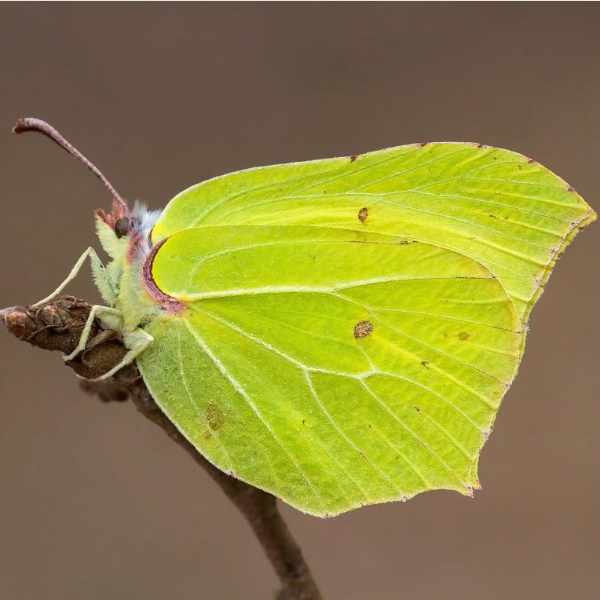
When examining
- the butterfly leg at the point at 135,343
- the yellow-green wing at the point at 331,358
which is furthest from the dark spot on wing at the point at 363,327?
the butterfly leg at the point at 135,343

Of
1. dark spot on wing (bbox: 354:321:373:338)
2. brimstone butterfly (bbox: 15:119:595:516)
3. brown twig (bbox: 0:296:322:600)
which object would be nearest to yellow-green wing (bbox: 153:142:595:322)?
brimstone butterfly (bbox: 15:119:595:516)

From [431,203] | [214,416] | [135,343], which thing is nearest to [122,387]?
[135,343]

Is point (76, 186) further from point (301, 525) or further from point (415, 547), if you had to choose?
point (415, 547)

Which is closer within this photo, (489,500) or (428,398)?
(428,398)

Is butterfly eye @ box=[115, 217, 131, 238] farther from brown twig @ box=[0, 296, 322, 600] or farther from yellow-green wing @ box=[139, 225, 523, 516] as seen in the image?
brown twig @ box=[0, 296, 322, 600]

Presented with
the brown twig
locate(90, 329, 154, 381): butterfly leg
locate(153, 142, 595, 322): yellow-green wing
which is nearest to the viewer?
the brown twig

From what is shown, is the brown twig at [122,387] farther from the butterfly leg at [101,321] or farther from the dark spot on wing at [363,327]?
the dark spot on wing at [363,327]

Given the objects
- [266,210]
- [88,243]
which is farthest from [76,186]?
[266,210]

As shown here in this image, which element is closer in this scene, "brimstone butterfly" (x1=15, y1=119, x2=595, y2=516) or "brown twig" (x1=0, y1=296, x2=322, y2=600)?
"brown twig" (x1=0, y1=296, x2=322, y2=600)
